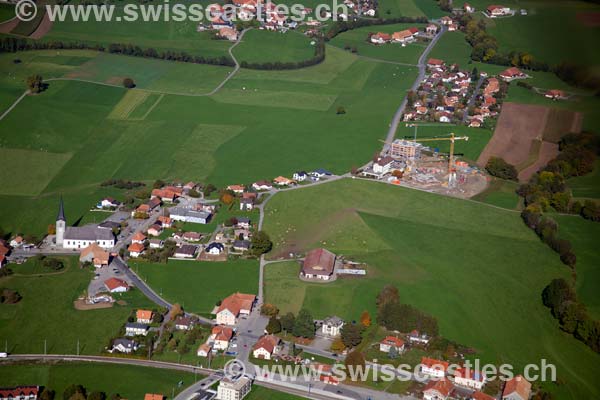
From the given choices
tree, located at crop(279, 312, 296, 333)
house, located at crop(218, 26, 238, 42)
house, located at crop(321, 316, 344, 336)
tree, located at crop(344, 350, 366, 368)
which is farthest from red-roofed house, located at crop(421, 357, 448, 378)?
house, located at crop(218, 26, 238, 42)

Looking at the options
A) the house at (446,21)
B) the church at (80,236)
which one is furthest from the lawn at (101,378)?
the house at (446,21)

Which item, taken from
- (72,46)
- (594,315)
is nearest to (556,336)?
(594,315)

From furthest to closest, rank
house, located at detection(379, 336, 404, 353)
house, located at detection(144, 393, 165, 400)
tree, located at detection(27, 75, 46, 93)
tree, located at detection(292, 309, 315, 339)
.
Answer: tree, located at detection(27, 75, 46, 93) < tree, located at detection(292, 309, 315, 339) < house, located at detection(379, 336, 404, 353) < house, located at detection(144, 393, 165, 400)

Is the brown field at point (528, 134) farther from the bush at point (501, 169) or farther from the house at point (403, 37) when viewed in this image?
the house at point (403, 37)

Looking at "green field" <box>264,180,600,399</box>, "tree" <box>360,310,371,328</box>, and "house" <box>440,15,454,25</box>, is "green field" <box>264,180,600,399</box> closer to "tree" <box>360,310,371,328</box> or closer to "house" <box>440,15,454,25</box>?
"tree" <box>360,310,371,328</box>

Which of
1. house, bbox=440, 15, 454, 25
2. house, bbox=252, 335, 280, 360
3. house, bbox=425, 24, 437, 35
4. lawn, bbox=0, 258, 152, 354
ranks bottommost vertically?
lawn, bbox=0, 258, 152, 354

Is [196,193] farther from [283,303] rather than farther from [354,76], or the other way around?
[354,76]
